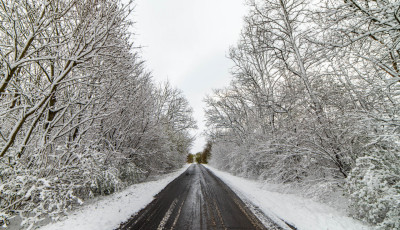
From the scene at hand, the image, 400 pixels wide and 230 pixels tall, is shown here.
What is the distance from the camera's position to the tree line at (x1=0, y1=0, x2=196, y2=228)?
159 inches

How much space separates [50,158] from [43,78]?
9.55 ft

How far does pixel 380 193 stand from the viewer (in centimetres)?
392

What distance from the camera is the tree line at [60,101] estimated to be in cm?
405

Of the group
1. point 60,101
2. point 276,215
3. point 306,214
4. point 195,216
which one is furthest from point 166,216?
point 60,101

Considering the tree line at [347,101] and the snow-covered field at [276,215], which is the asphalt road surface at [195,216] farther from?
the tree line at [347,101]

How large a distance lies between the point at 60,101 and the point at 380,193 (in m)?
9.70

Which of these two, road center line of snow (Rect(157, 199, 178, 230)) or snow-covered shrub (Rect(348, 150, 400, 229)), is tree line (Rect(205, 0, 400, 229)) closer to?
snow-covered shrub (Rect(348, 150, 400, 229))

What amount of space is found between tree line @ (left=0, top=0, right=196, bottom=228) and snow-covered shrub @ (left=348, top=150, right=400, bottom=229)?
6936 millimetres

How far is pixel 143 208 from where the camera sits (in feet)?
21.0

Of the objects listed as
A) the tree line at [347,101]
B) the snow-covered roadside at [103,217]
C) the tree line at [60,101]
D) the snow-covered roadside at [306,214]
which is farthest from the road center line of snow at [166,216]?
the tree line at [347,101]

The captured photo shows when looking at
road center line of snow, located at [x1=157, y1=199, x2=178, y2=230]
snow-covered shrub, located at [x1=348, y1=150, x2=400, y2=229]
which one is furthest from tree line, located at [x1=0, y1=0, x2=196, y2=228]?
snow-covered shrub, located at [x1=348, y1=150, x2=400, y2=229]

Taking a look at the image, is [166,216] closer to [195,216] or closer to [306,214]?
[195,216]

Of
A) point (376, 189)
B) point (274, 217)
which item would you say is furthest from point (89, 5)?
point (376, 189)

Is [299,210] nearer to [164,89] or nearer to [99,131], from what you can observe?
[99,131]
